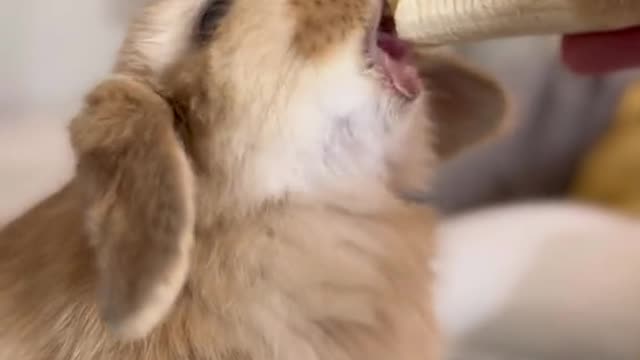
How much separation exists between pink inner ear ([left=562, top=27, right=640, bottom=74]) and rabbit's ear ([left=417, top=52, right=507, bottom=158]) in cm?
9

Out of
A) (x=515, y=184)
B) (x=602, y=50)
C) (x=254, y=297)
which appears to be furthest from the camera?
(x=515, y=184)

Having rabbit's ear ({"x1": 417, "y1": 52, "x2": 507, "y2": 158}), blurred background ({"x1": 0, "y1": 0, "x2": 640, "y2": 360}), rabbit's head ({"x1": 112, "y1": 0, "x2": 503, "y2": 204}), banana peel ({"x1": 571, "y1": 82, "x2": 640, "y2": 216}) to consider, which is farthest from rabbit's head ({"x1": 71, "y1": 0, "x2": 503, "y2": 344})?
banana peel ({"x1": 571, "y1": 82, "x2": 640, "y2": 216})

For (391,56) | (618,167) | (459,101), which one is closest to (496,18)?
(391,56)

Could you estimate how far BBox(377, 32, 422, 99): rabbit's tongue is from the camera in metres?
1.16

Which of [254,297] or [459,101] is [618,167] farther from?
[254,297]

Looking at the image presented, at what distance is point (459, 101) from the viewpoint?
135 centimetres

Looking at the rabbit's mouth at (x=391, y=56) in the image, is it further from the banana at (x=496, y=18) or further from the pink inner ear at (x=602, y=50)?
the pink inner ear at (x=602, y=50)

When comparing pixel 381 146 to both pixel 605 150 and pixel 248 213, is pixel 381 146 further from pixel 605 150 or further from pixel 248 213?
pixel 605 150

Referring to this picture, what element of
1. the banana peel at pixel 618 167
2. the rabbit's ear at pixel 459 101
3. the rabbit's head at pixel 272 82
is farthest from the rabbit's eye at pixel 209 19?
the banana peel at pixel 618 167

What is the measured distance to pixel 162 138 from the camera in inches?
41.0

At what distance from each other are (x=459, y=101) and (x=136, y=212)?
0.45 m

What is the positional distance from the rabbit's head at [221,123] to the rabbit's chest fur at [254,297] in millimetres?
27

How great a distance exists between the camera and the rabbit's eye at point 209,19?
110 cm

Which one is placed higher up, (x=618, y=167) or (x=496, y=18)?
(x=496, y=18)
